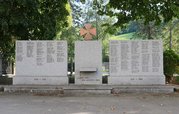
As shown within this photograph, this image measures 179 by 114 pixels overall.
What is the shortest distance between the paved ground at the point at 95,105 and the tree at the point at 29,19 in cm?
640

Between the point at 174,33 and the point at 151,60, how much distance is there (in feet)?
120

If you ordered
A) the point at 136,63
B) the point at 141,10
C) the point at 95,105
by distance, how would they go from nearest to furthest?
the point at 95,105 → the point at 136,63 → the point at 141,10

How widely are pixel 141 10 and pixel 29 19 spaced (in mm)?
6440

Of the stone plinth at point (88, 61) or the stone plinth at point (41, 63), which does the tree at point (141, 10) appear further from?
the stone plinth at point (41, 63)

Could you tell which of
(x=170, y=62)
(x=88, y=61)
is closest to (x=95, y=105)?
(x=88, y=61)

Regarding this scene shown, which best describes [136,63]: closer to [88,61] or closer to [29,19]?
[88,61]

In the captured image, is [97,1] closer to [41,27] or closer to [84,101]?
[41,27]

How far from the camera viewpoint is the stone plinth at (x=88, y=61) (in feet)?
63.3

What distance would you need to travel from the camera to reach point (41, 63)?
19.2 m

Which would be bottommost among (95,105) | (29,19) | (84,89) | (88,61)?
(95,105)

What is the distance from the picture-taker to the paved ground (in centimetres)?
1159

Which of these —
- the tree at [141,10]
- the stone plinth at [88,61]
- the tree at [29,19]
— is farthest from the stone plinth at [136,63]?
the tree at [29,19]

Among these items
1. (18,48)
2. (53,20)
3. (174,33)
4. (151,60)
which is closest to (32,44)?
(18,48)

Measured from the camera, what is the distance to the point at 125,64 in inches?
754
